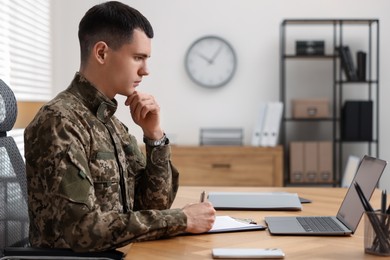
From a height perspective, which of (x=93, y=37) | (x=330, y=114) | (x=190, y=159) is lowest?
(x=190, y=159)

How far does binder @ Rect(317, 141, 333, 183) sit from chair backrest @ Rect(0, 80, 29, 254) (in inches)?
132

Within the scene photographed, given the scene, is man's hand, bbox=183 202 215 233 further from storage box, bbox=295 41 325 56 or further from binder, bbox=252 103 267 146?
storage box, bbox=295 41 325 56

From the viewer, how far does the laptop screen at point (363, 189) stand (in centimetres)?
158

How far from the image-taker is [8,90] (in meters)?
1.79

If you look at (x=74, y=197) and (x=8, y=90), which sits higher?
(x=8, y=90)

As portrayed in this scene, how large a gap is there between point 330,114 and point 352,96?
0.98 feet

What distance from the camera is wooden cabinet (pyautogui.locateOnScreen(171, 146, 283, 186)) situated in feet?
15.4

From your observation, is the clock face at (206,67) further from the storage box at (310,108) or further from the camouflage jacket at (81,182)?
the camouflage jacket at (81,182)

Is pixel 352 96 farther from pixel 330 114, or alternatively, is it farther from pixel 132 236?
pixel 132 236

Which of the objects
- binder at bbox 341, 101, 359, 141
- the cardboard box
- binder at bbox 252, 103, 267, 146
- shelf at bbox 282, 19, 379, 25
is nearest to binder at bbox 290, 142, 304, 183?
the cardboard box

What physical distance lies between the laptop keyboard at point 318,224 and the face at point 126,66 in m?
0.62

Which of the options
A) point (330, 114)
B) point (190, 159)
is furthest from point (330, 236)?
point (330, 114)

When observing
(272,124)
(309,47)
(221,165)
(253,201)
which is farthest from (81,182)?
(309,47)

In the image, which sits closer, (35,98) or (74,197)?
(74,197)
